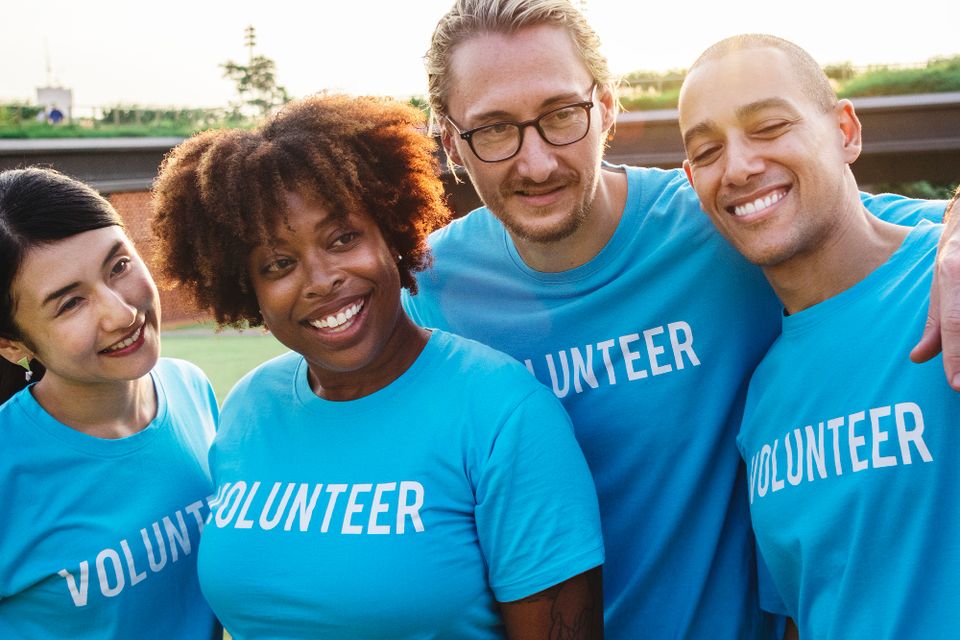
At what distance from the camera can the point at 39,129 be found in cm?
1555

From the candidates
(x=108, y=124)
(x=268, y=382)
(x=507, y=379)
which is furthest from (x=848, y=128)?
(x=108, y=124)

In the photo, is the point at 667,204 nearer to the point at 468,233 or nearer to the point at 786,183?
the point at 786,183

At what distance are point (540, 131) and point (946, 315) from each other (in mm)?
1065

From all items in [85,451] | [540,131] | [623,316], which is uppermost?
[540,131]

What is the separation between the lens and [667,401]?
208cm

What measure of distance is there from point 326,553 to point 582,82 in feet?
4.50

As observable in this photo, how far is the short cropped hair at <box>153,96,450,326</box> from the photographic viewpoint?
1.88 metres

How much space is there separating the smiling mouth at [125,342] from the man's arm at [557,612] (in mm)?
1250

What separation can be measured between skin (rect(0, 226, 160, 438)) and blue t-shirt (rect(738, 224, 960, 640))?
5.34ft

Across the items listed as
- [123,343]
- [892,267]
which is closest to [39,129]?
[123,343]

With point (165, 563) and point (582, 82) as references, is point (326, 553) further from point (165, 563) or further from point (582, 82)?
point (582, 82)

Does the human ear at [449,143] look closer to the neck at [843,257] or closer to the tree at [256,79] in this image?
the neck at [843,257]

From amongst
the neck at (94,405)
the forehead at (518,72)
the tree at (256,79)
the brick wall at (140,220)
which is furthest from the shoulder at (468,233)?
the tree at (256,79)

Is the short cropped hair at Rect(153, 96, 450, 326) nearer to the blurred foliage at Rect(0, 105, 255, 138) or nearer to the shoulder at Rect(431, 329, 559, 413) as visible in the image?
the shoulder at Rect(431, 329, 559, 413)
